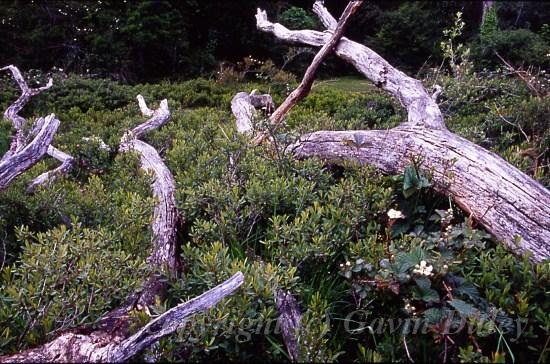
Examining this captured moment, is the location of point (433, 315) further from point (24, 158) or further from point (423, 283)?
point (24, 158)

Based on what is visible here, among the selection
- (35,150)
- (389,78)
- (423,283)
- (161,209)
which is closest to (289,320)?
(423,283)

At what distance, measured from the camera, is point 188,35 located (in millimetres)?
13938

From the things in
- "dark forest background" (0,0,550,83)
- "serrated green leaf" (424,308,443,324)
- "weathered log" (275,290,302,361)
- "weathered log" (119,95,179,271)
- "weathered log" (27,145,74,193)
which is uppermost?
"serrated green leaf" (424,308,443,324)

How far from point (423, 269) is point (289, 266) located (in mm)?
562

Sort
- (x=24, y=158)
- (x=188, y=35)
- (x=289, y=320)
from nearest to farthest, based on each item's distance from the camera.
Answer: (x=289, y=320)
(x=24, y=158)
(x=188, y=35)

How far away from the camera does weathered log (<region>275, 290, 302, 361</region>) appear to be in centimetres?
212

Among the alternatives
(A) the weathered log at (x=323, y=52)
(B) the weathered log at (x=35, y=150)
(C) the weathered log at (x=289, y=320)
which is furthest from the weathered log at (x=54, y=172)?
(C) the weathered log at (x=289, y=320)

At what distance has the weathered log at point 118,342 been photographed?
185cm

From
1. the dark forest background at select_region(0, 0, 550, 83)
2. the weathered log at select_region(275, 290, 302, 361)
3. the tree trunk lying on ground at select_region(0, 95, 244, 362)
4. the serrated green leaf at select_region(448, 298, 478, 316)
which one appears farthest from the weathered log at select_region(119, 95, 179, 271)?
the dark forest background at select_region(0, 0, 550, 83)

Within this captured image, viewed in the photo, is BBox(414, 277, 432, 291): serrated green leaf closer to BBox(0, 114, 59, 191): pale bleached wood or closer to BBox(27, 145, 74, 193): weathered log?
BBox(0, 114, 59, 191): pale bleached wood

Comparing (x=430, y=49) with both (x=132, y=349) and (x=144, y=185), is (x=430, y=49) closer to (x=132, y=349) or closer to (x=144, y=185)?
(x=144, y=185)

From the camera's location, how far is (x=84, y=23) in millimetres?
12086

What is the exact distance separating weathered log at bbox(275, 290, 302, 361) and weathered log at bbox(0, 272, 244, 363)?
0.32 meters

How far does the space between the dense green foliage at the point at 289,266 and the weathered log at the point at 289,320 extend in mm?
37
